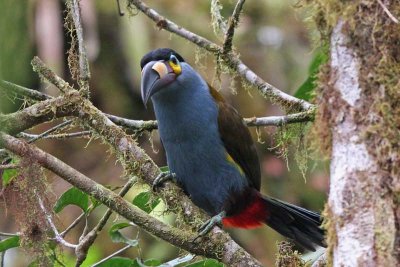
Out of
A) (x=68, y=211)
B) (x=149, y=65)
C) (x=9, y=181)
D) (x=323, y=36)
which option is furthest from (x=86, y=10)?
(x=323, y=36)

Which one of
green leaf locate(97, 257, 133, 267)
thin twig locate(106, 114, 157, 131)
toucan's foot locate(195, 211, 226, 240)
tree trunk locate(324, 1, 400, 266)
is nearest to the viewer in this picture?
tree trunk locate(324, 1, 400, 266)

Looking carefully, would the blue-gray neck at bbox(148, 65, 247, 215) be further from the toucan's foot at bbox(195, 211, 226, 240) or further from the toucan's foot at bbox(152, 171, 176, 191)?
the toucan's foot at bbox(195, 211, 226, 240)

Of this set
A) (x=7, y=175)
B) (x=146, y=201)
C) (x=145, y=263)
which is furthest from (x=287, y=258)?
(x=7, y=175)

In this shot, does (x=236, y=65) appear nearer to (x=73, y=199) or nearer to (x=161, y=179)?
(x=161, y=179)

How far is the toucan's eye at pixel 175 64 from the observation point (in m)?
3.14

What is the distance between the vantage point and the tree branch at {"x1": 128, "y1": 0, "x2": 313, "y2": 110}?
2.84 m

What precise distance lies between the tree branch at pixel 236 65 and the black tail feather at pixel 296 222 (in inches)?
20.2

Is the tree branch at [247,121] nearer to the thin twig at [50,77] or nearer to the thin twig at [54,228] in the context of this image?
the thin twig at [50,77]

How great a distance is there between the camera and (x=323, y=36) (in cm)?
186

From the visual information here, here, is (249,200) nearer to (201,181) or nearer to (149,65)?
(201,181)

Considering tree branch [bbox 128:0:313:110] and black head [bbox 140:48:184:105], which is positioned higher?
tree branch [bbox 128:0:313:110]

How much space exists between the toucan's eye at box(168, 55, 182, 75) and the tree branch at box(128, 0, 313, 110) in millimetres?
138

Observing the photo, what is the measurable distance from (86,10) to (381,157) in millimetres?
5501

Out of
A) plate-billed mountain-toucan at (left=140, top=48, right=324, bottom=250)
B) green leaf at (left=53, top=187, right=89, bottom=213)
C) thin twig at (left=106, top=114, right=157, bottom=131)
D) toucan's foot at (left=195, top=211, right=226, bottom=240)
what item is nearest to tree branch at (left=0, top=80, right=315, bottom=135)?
thin twig at (left=106, top=114, right=157, bottom=131)
